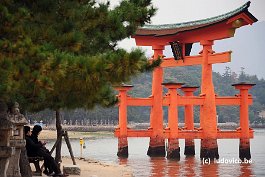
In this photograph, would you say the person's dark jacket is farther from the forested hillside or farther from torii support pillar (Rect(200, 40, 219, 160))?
the forested hillside

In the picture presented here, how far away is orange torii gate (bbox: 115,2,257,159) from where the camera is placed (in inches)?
916

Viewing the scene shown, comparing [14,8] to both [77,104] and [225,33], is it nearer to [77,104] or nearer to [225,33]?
[77,104]

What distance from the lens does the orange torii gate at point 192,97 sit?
76.3 ft

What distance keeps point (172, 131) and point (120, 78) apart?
16.7 m

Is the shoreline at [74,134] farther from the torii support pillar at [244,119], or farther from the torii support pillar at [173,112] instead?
the torii support pillar at [244,119]

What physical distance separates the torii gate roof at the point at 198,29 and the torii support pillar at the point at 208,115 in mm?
637

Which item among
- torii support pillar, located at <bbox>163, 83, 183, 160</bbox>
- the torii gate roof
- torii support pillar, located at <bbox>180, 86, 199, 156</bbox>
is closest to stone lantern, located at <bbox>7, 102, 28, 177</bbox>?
the torii gate roof

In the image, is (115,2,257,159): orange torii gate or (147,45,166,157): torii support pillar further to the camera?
(147,45,166,157): torii support pillar

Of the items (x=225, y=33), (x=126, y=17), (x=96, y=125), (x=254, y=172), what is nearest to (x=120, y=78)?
(x=126, y=17)

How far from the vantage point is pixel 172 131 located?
2378 centimetres

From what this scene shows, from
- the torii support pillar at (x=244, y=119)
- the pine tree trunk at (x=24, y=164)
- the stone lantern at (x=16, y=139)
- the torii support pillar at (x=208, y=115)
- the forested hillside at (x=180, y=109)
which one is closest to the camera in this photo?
the stone lantern at (x=16, y=139)

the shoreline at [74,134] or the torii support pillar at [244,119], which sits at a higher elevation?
the torii support pillar at [244,119]

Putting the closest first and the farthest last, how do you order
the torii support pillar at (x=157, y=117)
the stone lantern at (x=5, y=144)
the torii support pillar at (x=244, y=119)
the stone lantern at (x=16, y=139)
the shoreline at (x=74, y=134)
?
the stone lantern at (x=5, y=144) → the stone lantern at (x=16, y=139) → the torii support pillar at (x=244, y=119) → the torii support pillar at (x=157, y=117) → the shoreline at (x=74, y=134)

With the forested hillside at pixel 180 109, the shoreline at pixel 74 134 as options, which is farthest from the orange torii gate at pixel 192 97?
the forested hillside at pixel 180 109
